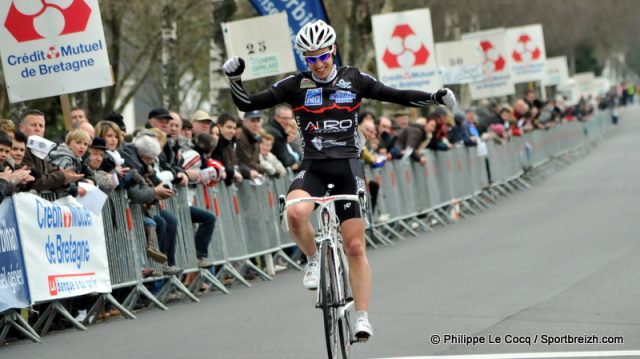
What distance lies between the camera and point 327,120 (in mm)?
10164

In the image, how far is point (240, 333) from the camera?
11891 millimetres

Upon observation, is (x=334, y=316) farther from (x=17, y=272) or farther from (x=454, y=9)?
(x=454, y=9)

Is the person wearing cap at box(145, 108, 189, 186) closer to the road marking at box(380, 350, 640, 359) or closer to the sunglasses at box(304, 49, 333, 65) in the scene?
the sunglasses at box(304, 49, 333, 65)

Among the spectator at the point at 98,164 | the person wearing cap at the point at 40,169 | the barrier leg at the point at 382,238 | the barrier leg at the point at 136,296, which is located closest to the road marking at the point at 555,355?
the person wearing cap at the point at 40,169

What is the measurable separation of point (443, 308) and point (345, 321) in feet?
10.1

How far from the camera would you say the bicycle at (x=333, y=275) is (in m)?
9.33

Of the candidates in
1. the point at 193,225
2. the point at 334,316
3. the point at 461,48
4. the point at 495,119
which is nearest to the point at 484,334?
the point at 334,316

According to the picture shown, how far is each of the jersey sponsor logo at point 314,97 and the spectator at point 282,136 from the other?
30.7 feet

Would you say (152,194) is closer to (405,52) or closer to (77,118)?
(77,118)

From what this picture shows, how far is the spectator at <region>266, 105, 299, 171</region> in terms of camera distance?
19.7 meters

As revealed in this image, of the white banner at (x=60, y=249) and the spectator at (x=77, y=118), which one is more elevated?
the spectator at (x=77, y=118)

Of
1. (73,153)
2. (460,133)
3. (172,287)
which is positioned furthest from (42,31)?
(460,133)

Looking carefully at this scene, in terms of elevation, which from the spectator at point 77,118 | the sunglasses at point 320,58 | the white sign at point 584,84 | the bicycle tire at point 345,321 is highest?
the sunglasses at point 320,58

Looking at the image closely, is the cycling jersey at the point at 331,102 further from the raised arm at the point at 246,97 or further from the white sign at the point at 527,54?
the white sign at the point at 527,54
